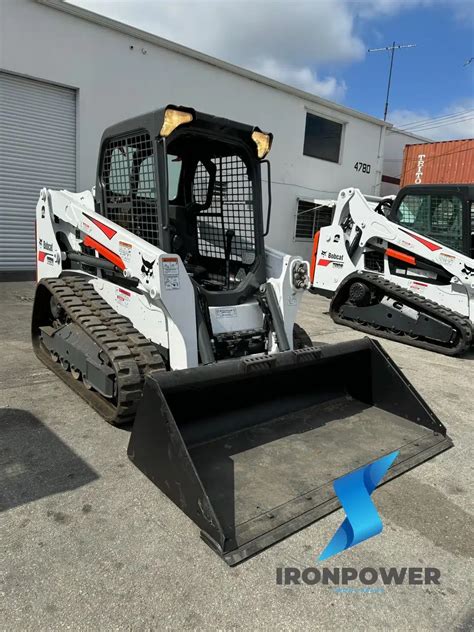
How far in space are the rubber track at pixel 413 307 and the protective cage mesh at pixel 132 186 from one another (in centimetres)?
447

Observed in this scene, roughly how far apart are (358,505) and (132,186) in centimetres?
294

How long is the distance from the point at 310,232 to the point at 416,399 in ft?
41.6

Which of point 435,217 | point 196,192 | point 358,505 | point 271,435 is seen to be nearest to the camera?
point 358,505

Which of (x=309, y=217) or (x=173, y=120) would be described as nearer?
(x=173, y=120)

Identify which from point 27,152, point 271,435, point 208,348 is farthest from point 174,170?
point 27,152

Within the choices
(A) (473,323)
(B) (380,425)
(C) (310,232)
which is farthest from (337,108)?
(B) (380,425)

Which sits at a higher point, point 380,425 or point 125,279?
point 125,279

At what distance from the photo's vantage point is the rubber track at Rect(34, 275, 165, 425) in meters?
3.31

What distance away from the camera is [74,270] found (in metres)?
4.80

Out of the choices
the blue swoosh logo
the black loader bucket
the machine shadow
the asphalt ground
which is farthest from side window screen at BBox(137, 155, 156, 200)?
the blue swoosh logo

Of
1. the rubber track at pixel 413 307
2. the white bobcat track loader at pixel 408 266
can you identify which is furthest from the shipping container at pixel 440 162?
the rubber track at pixel 413 307

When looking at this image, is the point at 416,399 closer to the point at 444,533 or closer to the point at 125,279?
the point at 444,533

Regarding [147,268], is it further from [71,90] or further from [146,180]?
[71,90]

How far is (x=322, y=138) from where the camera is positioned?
1565 cm
